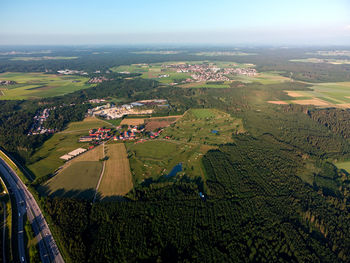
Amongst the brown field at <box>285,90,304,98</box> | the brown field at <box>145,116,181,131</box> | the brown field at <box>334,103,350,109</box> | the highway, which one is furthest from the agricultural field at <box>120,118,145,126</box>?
the brown field at <box>334,103,350,109</box>

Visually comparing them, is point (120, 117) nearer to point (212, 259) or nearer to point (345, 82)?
point (212, 259)

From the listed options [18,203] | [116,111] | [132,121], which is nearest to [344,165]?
[132,121]

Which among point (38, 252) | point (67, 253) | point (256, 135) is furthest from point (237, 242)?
point (256, 135)

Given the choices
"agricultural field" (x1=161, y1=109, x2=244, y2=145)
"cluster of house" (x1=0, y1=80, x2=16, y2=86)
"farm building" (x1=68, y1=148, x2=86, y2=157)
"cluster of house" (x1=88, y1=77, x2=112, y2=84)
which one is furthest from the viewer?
"cluster of house" (x1=88, y1=77, x2=112, y2=84)

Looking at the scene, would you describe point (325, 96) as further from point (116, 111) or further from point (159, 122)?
point (116, 111)

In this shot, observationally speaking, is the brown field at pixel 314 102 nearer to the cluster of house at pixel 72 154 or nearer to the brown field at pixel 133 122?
the brown field at pixel 133 122

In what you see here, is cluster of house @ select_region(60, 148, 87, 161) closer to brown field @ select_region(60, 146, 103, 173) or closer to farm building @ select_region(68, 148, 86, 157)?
farm building @ select_region(68, 148, 86, 157)
